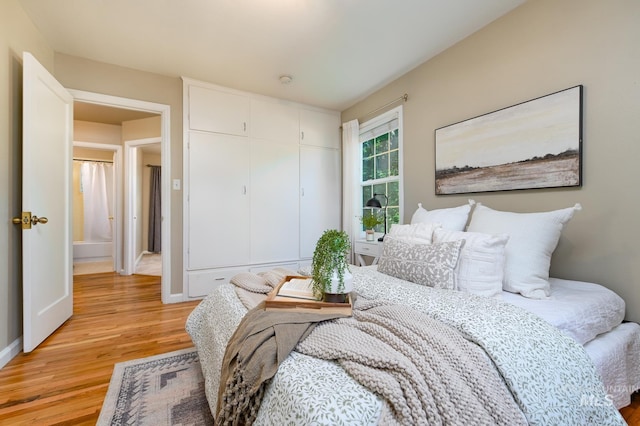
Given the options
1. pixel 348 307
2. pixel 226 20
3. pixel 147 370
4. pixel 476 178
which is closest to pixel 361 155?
pixel 476 178

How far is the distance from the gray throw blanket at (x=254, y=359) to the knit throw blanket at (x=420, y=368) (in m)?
0.06

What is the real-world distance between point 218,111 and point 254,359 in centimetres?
303

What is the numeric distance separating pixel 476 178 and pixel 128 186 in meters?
4.96

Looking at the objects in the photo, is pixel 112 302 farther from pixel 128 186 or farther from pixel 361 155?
pixel 361 155

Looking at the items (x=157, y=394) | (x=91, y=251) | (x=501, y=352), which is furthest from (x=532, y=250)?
(x=91, y=251)

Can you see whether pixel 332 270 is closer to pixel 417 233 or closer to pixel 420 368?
pixel 420 368

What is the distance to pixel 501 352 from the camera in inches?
36.5

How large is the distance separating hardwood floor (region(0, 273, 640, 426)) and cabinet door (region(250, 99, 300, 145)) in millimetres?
2155

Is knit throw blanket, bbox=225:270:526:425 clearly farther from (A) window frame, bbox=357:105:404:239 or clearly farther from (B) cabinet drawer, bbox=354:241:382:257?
(A) window frame, bbox=357:105:404:239

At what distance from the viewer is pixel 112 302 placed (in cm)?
319

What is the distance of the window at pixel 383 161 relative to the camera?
318cm

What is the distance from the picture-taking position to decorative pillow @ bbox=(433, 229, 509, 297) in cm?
154

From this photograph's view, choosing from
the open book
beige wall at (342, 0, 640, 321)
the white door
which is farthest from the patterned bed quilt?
the white door

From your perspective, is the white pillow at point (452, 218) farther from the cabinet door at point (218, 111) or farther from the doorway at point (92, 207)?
the doorway at point (92, 207)
